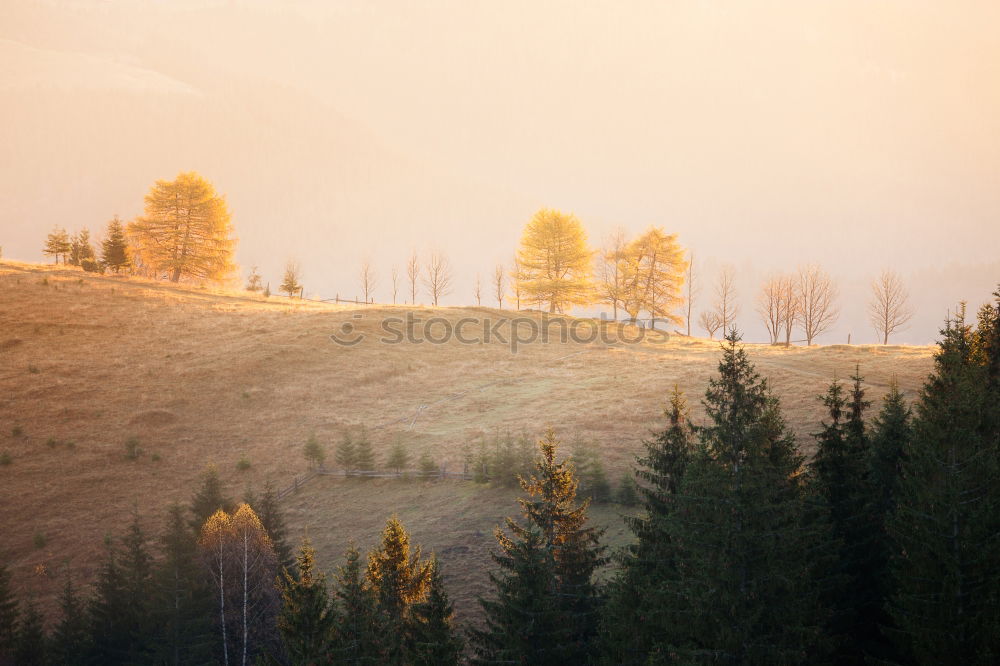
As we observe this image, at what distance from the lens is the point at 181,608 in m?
22.7

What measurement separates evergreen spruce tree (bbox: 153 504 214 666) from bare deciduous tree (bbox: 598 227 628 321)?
56.8 m

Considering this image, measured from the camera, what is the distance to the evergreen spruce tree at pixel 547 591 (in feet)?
57.0

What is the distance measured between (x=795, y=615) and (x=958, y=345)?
44.7ft

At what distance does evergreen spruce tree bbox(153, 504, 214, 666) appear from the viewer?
2223 cm

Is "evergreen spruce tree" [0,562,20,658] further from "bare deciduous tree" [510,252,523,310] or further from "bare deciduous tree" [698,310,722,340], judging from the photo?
"bare deciduous tree" [698,310,722,340]

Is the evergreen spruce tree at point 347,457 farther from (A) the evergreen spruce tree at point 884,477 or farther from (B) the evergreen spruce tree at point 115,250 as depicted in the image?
(B) the evergreen spruce tree at point 115,250

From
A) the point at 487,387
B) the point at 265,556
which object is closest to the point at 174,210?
the point at 487,387

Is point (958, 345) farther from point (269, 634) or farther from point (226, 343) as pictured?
point (226, 343)

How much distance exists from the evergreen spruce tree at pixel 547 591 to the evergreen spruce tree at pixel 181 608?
35.8ft

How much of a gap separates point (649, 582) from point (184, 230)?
75.0 m

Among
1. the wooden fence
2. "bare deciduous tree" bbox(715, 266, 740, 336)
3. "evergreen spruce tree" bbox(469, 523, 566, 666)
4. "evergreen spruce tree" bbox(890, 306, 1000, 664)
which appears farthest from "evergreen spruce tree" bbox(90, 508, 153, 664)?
"bare deciduous tree" bbox(715, 266, 740, 336)

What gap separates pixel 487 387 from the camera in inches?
2028

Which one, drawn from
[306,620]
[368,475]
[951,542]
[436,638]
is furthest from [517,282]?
A: [951,542]

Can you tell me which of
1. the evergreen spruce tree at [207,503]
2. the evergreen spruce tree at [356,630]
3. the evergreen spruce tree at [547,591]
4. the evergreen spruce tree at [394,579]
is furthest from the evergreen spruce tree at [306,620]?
the evergreen spruce tree at [207,503]
